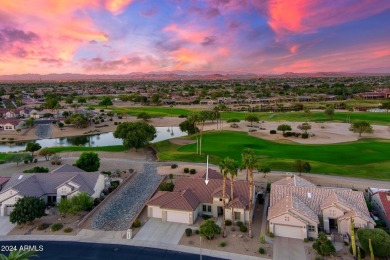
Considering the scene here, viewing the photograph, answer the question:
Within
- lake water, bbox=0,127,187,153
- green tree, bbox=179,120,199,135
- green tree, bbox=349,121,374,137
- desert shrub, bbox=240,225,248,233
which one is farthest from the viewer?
lake water, bbox=0,127,187,153

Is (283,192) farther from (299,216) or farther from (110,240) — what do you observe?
(110,240)

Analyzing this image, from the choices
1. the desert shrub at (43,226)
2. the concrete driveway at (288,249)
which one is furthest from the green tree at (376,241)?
the desert shrub at (43,226)

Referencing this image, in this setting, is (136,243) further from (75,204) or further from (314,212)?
(314,212)

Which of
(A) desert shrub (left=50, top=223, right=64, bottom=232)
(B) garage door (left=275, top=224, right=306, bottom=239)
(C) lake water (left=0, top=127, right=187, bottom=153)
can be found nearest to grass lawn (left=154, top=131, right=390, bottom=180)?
(C) lake water (left=0, top=127, right=187, bottom=153)

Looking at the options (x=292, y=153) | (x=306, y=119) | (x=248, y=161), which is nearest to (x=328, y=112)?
(x=306, y=119)

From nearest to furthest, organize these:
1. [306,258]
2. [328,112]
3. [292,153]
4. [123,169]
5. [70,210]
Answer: [306,258] → [70,210] → [123,169] → [292,153] → [328,112]

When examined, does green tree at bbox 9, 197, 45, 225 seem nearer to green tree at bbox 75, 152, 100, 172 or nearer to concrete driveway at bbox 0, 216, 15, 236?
concrete driveway at bbox 0, 216, 15, 236

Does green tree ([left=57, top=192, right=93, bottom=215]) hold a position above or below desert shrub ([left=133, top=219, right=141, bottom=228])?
above
